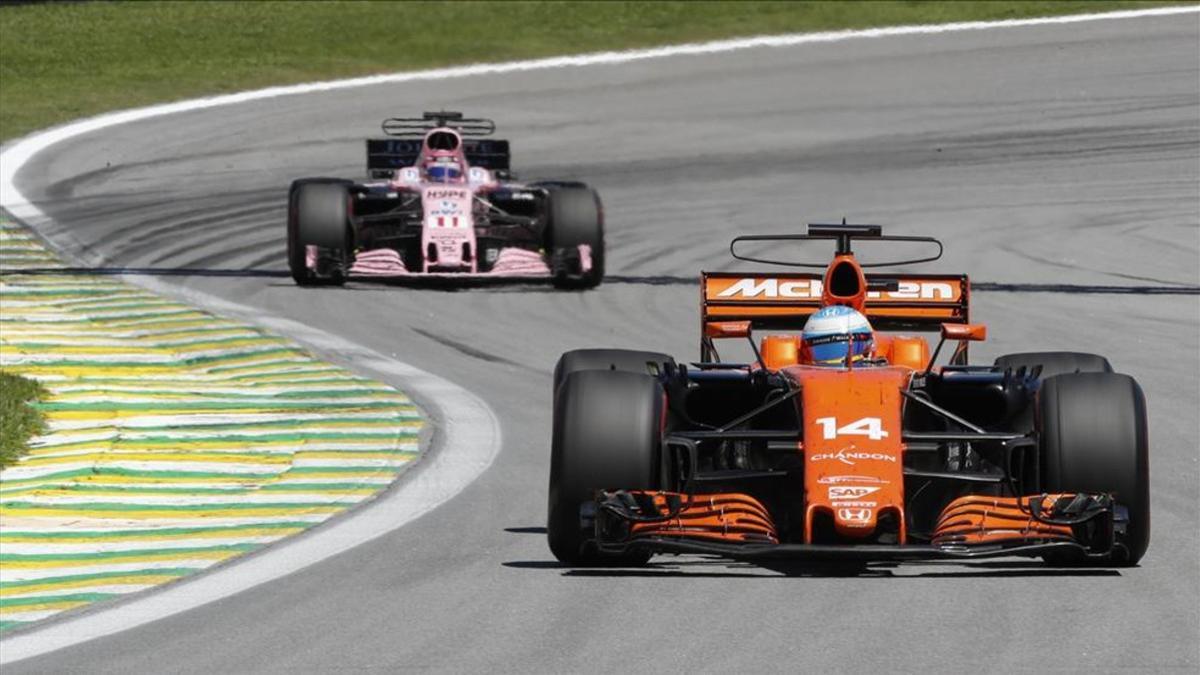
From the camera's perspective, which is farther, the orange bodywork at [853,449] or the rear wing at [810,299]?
the rear wing at [810,299]

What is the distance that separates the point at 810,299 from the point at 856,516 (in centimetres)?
336

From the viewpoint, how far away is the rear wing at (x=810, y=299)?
13711 millimetres

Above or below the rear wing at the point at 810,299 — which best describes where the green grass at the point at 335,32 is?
above

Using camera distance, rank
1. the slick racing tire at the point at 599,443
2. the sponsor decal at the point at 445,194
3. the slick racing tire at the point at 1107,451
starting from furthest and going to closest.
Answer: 1. the sponsor decal at the point at 445,194
2. the slick racing tire at the point at 599,443
3. the slick racing tire at the point at 1107,451

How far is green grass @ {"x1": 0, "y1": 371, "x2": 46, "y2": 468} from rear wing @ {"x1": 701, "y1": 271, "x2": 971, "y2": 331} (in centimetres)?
422

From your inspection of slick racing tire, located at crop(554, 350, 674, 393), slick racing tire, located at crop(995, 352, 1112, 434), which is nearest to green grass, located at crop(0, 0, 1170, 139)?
slick racing tire, located at crop(554, 350, 674, 393)

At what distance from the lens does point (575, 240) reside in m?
24.2

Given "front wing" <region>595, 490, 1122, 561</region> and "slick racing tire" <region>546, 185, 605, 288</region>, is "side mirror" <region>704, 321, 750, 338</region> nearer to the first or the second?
"front wing" <region>595, 490, 1122, 561</region>

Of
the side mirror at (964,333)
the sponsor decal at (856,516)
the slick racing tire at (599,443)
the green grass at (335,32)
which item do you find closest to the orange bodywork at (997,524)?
the sponsor decal at (856,516)

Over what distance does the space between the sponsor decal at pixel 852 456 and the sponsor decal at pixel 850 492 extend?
0.16 m

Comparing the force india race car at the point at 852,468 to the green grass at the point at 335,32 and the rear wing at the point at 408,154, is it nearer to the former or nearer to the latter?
the rear wing at the point at 408,154

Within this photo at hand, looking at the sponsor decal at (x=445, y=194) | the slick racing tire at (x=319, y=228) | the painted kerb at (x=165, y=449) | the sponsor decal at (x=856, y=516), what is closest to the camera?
the sponsor decal at (x=856, y=516)

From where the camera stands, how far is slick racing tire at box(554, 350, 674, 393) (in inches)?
482

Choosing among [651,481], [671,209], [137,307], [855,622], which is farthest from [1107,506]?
[671,209]
